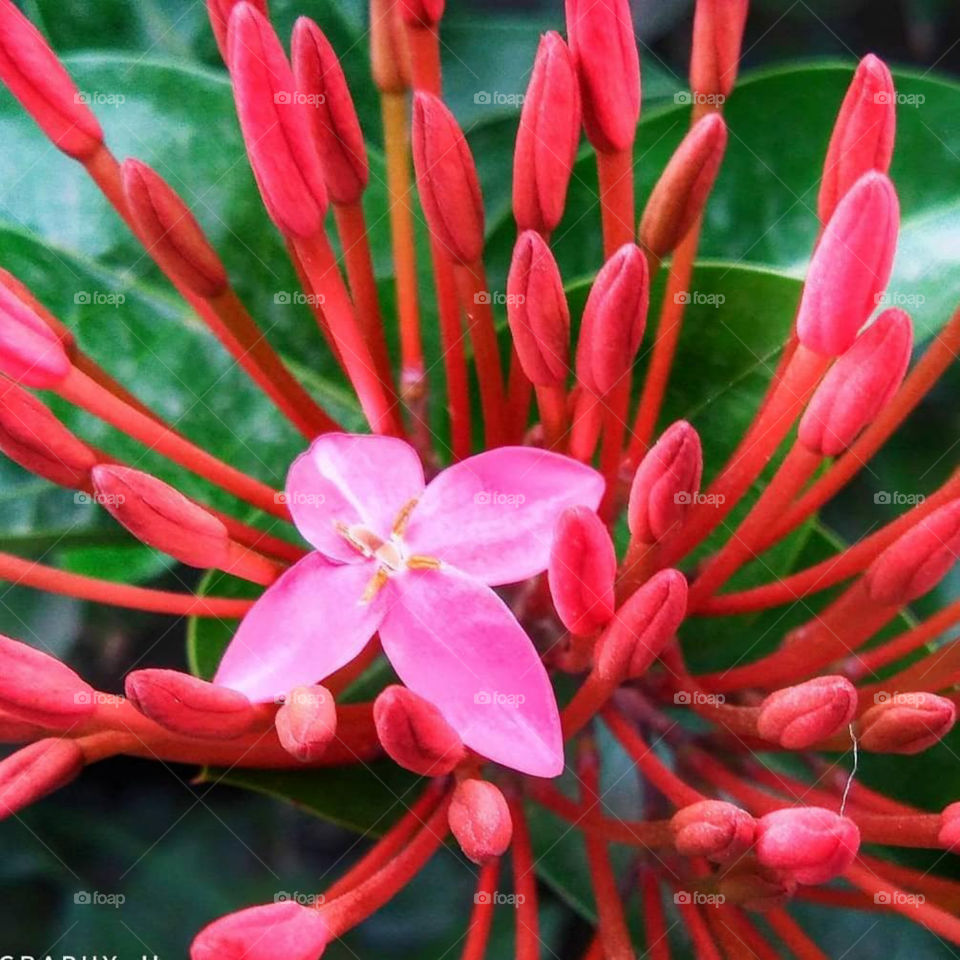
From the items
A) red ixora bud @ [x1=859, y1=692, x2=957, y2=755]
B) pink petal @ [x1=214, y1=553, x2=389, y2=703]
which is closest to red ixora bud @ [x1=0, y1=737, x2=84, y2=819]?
pink petal @ [x1=214, y1=553, x2=389, y2=703]

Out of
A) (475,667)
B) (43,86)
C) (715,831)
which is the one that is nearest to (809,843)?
(715,831)

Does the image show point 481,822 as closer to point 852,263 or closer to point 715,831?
point 715,831

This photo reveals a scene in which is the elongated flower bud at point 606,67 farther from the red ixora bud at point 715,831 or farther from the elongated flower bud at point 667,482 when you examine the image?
the red ixora bud at point 715,831

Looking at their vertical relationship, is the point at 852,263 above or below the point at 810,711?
above

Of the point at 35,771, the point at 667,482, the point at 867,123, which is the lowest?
the point at 35,771

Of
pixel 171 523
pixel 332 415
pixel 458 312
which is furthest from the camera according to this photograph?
pixel 332 415

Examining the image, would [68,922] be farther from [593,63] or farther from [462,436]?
[593,63]

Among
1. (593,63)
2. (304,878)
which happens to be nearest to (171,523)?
(593,63)
